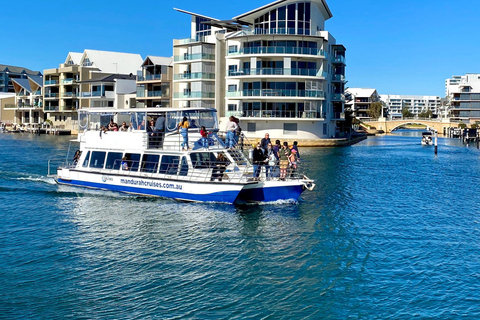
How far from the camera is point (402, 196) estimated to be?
30.5 m

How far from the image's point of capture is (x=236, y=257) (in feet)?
56.7

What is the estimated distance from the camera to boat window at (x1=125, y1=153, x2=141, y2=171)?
28386mm

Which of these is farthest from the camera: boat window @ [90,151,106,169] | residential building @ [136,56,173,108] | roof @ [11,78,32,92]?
roof @ [11,78,32,92]

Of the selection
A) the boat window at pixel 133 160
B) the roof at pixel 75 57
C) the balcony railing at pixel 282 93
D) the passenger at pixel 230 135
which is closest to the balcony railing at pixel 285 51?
the balcony railing at pixel 282 93

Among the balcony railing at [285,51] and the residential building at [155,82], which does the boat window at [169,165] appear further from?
the residential building at [155,82]

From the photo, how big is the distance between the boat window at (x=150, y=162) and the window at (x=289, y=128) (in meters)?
44.2

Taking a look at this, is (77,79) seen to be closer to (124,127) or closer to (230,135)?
(124,127)

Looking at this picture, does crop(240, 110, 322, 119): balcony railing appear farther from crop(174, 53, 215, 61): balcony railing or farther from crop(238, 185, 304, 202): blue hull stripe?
crop(238, 185, 304, 202): blue hull stripe

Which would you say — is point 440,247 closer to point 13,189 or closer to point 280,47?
point 13,189

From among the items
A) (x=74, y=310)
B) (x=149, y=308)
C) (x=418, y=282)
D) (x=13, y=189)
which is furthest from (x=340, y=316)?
→ (x=13, y=189)

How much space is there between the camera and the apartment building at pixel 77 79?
104 meters

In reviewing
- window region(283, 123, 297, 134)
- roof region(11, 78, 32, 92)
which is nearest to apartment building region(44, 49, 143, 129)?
roof region(11, 78, 32, 92)

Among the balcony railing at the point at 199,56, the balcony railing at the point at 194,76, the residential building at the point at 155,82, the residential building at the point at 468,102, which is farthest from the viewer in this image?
the residential building at the point at 468,102

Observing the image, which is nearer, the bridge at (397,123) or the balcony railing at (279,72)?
the balcony railing at (279,72)
